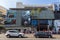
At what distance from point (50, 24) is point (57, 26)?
2.05 meters

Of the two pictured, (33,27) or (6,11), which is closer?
(33,27)

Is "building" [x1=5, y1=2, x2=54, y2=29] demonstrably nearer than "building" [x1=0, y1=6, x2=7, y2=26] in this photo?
Yes

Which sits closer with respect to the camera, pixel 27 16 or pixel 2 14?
pixel 27 16

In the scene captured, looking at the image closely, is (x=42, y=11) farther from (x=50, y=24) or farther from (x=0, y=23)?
(x=0, y=23)

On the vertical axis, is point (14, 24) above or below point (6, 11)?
below

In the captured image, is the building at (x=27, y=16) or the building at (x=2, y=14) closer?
the building at (x=27, y=16)

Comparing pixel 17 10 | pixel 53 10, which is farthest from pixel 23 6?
pixel 53 10

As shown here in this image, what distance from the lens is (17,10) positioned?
58.3 meters

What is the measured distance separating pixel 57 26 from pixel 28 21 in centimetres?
832

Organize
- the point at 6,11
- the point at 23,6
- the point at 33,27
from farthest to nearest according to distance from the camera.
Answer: the point at 23,6 → the point at 6,11 → the point at 33,27

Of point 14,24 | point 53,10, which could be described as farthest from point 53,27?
point 14,24

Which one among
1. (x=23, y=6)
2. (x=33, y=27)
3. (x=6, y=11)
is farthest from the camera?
(x=23, y=6)

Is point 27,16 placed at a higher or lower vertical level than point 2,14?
lower

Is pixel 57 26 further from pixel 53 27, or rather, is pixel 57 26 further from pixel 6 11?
pixel 6 11
